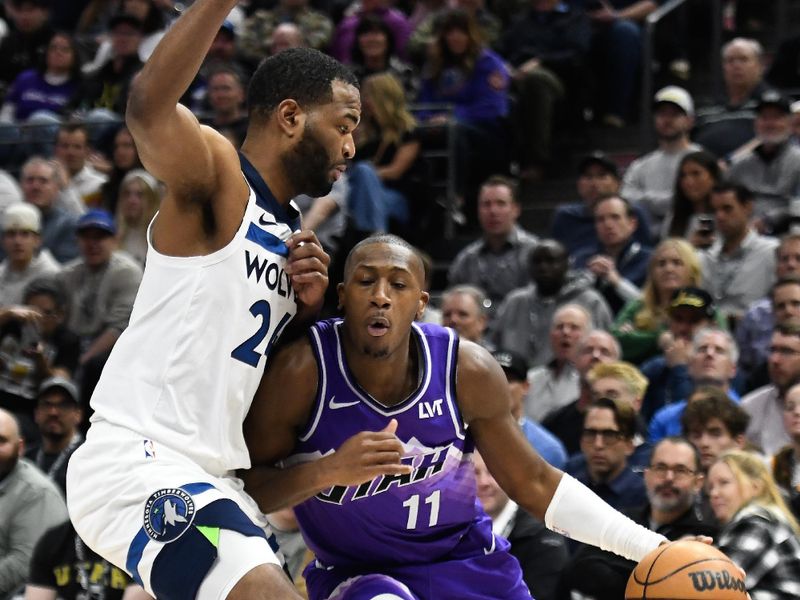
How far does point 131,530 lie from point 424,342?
1122 millimetres

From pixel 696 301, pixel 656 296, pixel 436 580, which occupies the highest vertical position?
pixel 436 580

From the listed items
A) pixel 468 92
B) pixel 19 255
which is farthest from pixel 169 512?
pixel 468 92

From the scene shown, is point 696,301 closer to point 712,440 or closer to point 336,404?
point 712,440

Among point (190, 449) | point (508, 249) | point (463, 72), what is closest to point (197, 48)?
point (190, 449)

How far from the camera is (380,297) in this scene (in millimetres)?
4672

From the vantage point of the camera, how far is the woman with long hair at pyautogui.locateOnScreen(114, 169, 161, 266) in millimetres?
10641

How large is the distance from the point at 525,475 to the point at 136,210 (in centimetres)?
614

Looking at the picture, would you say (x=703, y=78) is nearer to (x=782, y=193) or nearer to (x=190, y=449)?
(x=782, y=193)

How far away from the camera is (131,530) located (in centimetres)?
436

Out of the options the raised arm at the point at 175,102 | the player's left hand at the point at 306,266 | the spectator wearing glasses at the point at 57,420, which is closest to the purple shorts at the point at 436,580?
the player's left hand at the point at 306,266

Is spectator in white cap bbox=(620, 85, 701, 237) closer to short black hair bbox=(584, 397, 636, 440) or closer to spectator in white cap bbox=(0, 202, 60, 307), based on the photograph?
short black hair bbox=(584, 397, 636, 440)

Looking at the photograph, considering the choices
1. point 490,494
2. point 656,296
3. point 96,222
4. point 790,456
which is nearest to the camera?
point 490,494

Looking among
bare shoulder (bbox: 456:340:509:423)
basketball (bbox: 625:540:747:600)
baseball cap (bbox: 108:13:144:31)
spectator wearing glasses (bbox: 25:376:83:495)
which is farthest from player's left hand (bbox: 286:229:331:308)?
baseball cap (bbox: 108:13:144:31)

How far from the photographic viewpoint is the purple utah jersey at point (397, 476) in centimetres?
477
